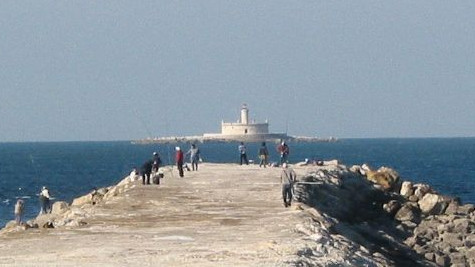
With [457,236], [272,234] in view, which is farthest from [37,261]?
[457,236]

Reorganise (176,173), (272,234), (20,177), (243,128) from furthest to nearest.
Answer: (243,128), (20,177), (176,173), (272,234)

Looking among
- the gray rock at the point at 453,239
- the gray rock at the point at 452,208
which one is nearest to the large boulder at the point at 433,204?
the gray rock at the point at 452,208

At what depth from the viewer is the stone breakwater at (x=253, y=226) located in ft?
53.2

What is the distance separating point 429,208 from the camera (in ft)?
106

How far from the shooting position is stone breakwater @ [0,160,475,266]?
638 inches

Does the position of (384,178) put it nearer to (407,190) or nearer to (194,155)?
(407,190)

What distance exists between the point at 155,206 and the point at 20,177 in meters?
54.0

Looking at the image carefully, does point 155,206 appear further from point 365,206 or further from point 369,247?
point 365,206

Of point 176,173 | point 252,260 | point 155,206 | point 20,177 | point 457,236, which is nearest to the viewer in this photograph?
point 252,260

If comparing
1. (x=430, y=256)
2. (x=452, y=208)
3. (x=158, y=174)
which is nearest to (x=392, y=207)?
(x=452, y=208)

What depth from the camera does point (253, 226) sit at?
2006 centimetres

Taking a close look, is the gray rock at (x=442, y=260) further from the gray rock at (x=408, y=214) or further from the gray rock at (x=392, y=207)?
the gray rock at (x=392, y=207)

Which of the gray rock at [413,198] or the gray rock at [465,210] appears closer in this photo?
the gray rock at [465,210]

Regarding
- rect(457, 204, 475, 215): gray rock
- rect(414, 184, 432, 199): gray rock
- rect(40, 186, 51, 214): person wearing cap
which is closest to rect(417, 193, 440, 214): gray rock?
rect(457, 204, 475, 215): gray rock
